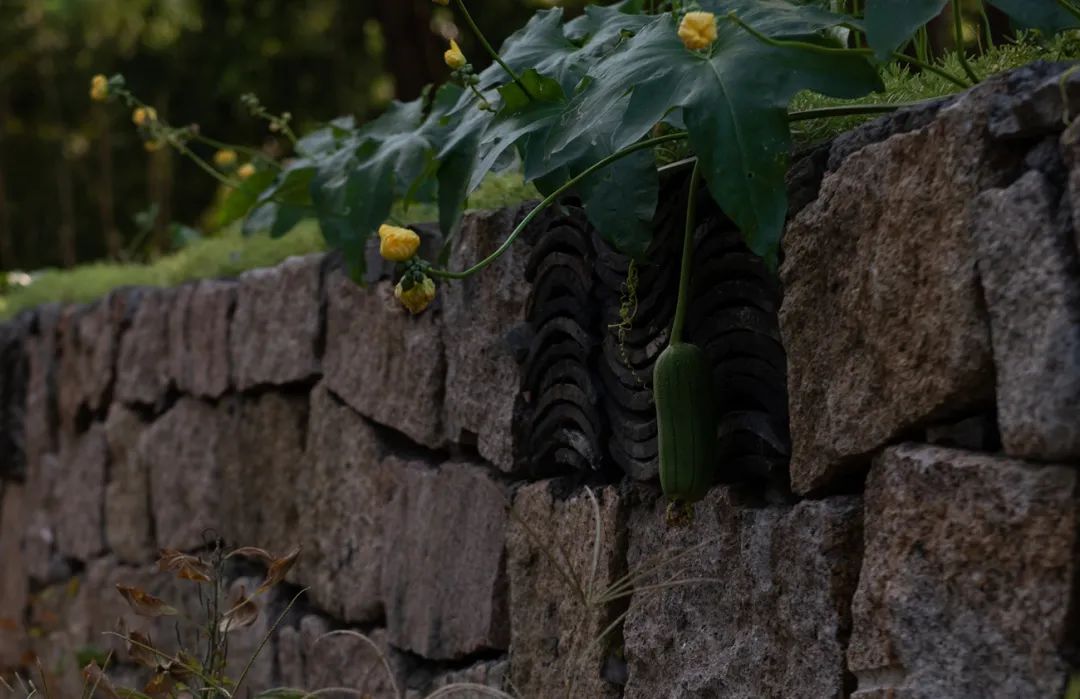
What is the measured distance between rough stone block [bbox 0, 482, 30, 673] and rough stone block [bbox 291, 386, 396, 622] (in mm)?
2065

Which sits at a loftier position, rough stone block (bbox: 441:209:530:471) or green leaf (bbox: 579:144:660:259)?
green leaf (bbox: 579:144:660:259)

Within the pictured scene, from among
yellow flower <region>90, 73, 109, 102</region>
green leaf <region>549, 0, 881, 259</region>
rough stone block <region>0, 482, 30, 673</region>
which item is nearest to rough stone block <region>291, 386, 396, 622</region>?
yellow flower <region>90, 73, 109, 102</region>

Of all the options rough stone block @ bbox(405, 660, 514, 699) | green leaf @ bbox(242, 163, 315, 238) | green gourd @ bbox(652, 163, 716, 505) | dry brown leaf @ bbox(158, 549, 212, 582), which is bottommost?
rough stone block @ bbox(405, 660, 514, 699)

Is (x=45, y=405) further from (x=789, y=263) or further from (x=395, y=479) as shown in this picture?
(x=789, y=263)

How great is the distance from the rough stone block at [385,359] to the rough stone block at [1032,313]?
1.40 metres

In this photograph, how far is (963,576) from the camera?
142 centimetres

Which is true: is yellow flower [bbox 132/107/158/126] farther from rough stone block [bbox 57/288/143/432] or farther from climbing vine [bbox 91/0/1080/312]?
climbing vine [bbox 91/0/1080/312]

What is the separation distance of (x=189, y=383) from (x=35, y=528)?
51.8 inches

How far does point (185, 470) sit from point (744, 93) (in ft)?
8.28

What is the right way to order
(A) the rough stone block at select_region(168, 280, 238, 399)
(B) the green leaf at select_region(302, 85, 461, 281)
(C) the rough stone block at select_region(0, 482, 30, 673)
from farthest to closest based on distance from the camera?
(C) the rough stone block at select_region(0, 482, 30, 673) < (A) the rough stone block at select_region(168, 280, 238, 399) < (B) the green leaf at select_region(302, 85, 461, 281)

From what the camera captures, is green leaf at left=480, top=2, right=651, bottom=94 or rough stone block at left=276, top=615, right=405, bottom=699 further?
rough stone block at left=276, top=615, right=405, bottom=699

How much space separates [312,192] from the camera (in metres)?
2.87

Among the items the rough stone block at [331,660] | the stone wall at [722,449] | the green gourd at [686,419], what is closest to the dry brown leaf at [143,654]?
the stone wall at [722,449]

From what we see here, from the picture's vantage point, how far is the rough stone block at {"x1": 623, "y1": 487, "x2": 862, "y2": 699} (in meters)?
1.63
